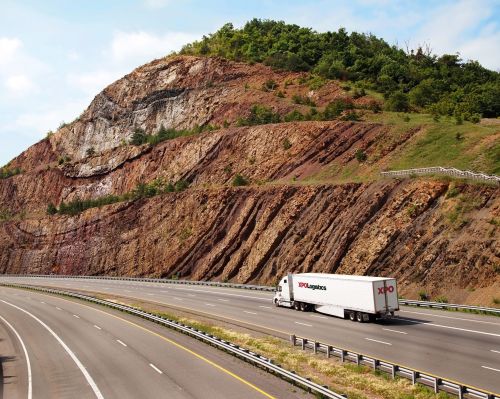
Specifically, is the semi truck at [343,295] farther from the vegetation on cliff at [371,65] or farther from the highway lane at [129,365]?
the vegetation on cliff at [371,65]

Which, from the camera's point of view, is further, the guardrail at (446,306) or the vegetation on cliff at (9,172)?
the vegetation on cliff at (9,172)

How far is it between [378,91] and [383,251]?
50.0 metres

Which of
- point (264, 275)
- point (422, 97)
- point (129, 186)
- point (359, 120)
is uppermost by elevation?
point (422, 97)

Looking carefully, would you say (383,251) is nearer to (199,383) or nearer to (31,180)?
(199,383)

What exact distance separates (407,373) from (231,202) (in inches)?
1970

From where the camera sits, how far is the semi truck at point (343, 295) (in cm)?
3278

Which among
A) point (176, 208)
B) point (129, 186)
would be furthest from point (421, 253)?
point (129, 186)

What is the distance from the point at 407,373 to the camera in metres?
19.5

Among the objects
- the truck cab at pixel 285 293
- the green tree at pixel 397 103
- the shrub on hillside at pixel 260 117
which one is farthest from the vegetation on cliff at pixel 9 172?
the truck cab at pixel 285 293

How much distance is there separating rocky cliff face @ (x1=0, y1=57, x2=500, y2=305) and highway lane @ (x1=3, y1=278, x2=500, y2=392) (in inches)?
258

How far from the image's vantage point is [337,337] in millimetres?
28922

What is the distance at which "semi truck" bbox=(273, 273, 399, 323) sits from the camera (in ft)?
108

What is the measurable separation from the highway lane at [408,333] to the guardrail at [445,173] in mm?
15109

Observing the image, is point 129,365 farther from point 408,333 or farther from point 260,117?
point 260,117
